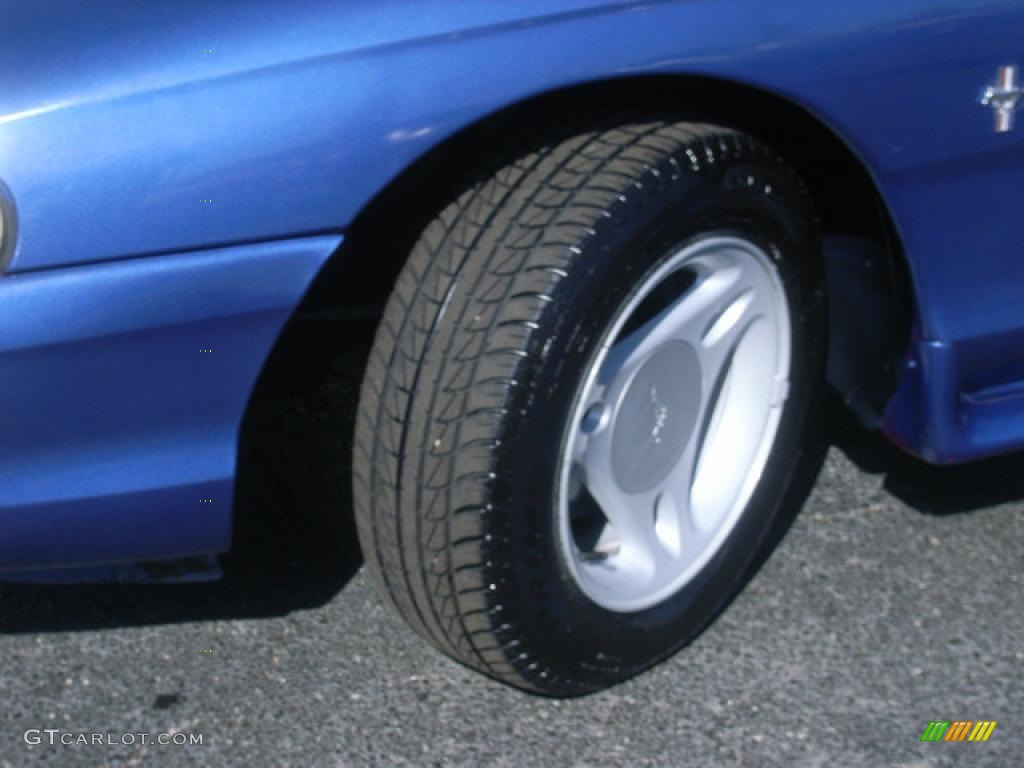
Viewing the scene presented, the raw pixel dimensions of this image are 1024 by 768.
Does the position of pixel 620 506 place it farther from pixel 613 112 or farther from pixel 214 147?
pixel 214 147

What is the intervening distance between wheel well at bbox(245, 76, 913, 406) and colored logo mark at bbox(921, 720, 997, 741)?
512 millimetres

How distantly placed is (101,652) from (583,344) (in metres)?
0.95

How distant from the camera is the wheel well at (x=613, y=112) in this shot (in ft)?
6.48

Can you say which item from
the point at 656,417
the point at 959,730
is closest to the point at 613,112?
the point at 656,417

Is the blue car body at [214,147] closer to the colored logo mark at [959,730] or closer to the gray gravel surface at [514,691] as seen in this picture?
the gray gravel surface at [514,691]

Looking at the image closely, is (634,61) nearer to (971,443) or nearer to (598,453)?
(598,453)

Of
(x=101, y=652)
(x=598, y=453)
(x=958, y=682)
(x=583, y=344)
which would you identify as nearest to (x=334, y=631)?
(x=101, y=652)

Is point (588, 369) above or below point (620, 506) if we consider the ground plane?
above

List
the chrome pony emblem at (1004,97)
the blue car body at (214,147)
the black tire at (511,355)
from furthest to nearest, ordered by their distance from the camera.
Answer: the chrome pony emblem at (1004,97)
the black tire at (511,355)
the blue car body at (214,147)

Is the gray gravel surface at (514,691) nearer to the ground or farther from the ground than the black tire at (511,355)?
nearer to the ground

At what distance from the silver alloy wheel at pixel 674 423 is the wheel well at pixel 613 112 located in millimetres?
183

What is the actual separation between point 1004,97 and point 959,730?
886mm

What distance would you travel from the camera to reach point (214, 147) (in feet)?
5.74

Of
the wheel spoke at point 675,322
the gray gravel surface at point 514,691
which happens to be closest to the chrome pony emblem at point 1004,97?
the wheel spoke at point 675,322
